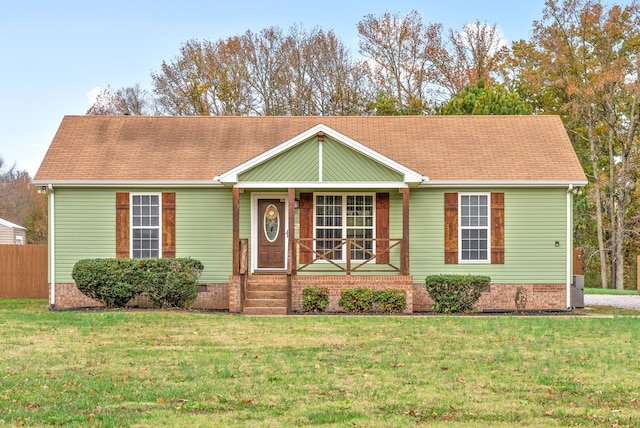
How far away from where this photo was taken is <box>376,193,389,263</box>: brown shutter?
2084 centimetres

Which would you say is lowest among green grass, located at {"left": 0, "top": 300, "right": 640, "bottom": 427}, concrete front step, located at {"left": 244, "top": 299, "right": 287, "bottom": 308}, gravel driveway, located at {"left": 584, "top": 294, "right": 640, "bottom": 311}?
gravel driveway, located at {"left": 584, "top": 294, "right": 640, "bottom": 311}

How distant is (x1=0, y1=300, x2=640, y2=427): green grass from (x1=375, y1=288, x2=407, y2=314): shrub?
2501 millimetres

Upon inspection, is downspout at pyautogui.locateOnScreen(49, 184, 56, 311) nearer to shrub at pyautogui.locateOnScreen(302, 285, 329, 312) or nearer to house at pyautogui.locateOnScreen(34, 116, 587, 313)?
house at pyautogui.locateOnScreen(34, 116, 587, 313)

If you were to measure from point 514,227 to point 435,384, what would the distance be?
11.5 m

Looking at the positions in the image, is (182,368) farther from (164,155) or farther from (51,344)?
(164,155)

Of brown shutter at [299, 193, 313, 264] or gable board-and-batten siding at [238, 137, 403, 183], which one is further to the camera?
brown shutter at [299, 193, 313, 264]

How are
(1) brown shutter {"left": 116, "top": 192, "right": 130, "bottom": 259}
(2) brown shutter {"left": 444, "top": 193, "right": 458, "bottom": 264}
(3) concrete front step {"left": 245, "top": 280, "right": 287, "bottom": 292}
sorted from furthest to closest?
1. (1) brown shutter {"left": 116, "top": 192, "right": 130, "bottom": 259}
2. (2) brown shutter {"left": 444, "top": 193, "right": 458, "bottom": 264}
3. (3) concrete front step {"left": 245, "top": 280, "right": 287, "bottom": 292}

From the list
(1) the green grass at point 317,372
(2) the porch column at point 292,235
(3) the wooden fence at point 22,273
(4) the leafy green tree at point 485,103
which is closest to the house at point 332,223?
(2) the porch column at point 292,235

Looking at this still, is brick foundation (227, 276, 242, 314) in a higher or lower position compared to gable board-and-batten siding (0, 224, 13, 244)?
lower

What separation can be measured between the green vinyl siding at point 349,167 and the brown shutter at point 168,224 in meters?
3.97

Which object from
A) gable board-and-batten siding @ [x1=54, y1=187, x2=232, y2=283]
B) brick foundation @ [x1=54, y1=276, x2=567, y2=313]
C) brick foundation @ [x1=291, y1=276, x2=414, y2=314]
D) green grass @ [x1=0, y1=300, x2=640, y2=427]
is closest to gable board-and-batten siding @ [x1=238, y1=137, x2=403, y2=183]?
gable board-and-batten siding @ [x1=54, y1=187, x2=232, y2=283]

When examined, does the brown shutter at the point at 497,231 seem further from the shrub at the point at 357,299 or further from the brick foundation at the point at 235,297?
the brick foundation at the point at 235,297

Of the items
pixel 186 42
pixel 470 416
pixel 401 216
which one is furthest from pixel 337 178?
pixel 186 42

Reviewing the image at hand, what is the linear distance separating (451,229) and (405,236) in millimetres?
1521
